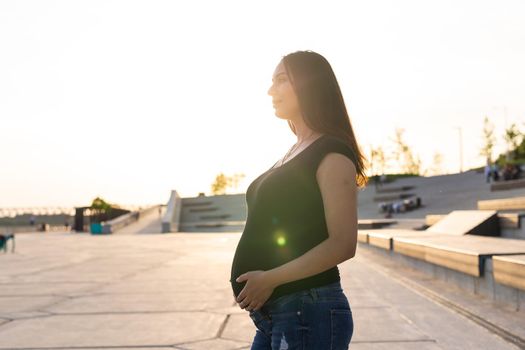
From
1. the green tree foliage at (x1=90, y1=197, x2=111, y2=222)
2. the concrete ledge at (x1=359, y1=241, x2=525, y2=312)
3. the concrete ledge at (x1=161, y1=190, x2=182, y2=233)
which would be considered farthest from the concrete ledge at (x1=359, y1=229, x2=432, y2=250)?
the green tree foliage at (x1=90, y1=197, x2=111, y2=222)

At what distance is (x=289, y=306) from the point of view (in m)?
1.75

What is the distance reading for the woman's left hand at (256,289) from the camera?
1.74 m

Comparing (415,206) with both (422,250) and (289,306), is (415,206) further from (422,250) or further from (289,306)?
(289,306)

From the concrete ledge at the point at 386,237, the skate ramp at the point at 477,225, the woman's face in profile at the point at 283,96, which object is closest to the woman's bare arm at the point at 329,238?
the woman's face in profile at the point at 283,96

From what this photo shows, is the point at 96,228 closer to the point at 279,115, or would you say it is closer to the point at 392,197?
the point at 392,197

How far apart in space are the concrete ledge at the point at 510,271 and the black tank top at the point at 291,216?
3503 mm

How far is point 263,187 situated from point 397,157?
80.6 metres

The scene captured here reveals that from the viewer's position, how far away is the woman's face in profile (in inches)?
76.5

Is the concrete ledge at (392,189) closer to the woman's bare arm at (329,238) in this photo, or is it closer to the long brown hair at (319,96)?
the long brown hair at (319,96)

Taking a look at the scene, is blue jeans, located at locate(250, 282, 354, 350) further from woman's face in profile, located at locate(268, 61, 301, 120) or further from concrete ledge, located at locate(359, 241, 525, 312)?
concrete ledge, located at locate(359, 241, 525, 312)

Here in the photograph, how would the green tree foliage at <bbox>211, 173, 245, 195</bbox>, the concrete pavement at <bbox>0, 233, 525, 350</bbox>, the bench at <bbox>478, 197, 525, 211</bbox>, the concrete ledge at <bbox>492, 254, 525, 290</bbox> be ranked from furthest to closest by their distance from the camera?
the green tree foliage at <bbox>211, 173, 245, 195</bbox> → the bench at <bbox>478, 197, 525, 211</bbox> → the concrete ledge at <bbox>492, 254, 525, 290</bbox> → the concrete pavement at <bbox>0, 233, 525, 350</bbox>

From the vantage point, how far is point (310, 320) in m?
1.74

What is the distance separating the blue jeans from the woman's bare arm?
0.22 feet

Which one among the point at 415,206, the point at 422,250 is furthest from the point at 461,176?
the point at 422,250
